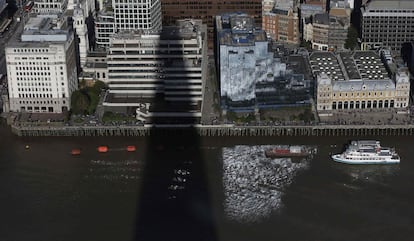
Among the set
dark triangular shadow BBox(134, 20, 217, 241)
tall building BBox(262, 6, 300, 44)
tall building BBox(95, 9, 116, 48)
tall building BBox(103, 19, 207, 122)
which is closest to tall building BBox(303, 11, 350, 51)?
tall building BBox(262, 6, 300, 44)

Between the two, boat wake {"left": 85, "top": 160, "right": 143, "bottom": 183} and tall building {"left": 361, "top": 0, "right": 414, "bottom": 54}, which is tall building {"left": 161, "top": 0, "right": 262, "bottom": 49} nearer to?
tall building {"left": 361, "top": 0, "right": 414, "bottom": 54}

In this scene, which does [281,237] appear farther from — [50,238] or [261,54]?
[261,54]

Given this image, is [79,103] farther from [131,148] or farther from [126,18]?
[126,18]

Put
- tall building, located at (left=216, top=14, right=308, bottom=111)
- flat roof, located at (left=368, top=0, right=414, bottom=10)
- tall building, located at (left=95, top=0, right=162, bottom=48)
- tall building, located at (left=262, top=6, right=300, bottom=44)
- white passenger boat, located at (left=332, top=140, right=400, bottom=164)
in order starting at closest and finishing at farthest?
white passenger boat, located at (left=332, top=140, right=400, bottom=164), tall building, located at (left=216, top=14, right=308, bottom=111), tall building, located at (left=95, top=0, right=162, bottom=48), flat roof, located at (left=368, top=0, right=414, bottom=10), tall building, located at (left=262, top=6, right=300, bottom=44)

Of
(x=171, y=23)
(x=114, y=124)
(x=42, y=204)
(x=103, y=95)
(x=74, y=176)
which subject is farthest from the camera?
(x=171, y=23)

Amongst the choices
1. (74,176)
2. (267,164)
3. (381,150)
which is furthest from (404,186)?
(74,176)

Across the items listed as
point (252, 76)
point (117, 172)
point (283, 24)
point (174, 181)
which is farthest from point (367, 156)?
point (283, 24)
